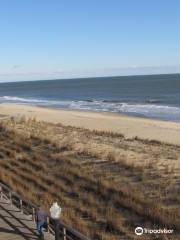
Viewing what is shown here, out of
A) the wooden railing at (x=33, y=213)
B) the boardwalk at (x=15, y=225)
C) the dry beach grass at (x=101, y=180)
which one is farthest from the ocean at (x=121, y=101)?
the boardwalk at (x=15, y=225)

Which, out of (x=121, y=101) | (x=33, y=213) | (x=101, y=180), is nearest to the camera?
(x=33, y=213)

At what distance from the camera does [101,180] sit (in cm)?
1515

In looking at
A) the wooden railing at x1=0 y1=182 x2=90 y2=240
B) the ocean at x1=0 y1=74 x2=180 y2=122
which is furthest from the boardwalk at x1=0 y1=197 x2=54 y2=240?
the ocean at x1=0 y1=74 x2=180 y2=122

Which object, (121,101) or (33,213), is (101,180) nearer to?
(33,213)

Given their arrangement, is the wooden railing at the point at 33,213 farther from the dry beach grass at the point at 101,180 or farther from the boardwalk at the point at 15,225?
the dry beach grass at the point at 101,180

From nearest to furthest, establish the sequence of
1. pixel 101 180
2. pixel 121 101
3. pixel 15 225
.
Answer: pixel 15 225, pixel 101 180, pixel 121 101

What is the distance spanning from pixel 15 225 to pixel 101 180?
5682 millimetres

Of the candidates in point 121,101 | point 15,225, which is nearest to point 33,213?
point 15,225

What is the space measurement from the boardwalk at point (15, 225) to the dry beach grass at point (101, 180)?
1292mm

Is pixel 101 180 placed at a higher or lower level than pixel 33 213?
lower

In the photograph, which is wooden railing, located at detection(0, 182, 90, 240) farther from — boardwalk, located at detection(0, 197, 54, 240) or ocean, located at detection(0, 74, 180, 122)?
ocean, located at detection(0, 74, 180, 122)

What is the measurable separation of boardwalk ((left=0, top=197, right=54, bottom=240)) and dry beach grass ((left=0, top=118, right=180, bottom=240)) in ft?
4.24

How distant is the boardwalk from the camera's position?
9125mm

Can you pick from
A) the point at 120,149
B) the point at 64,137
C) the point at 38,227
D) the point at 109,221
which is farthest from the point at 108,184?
the point at 64,137
